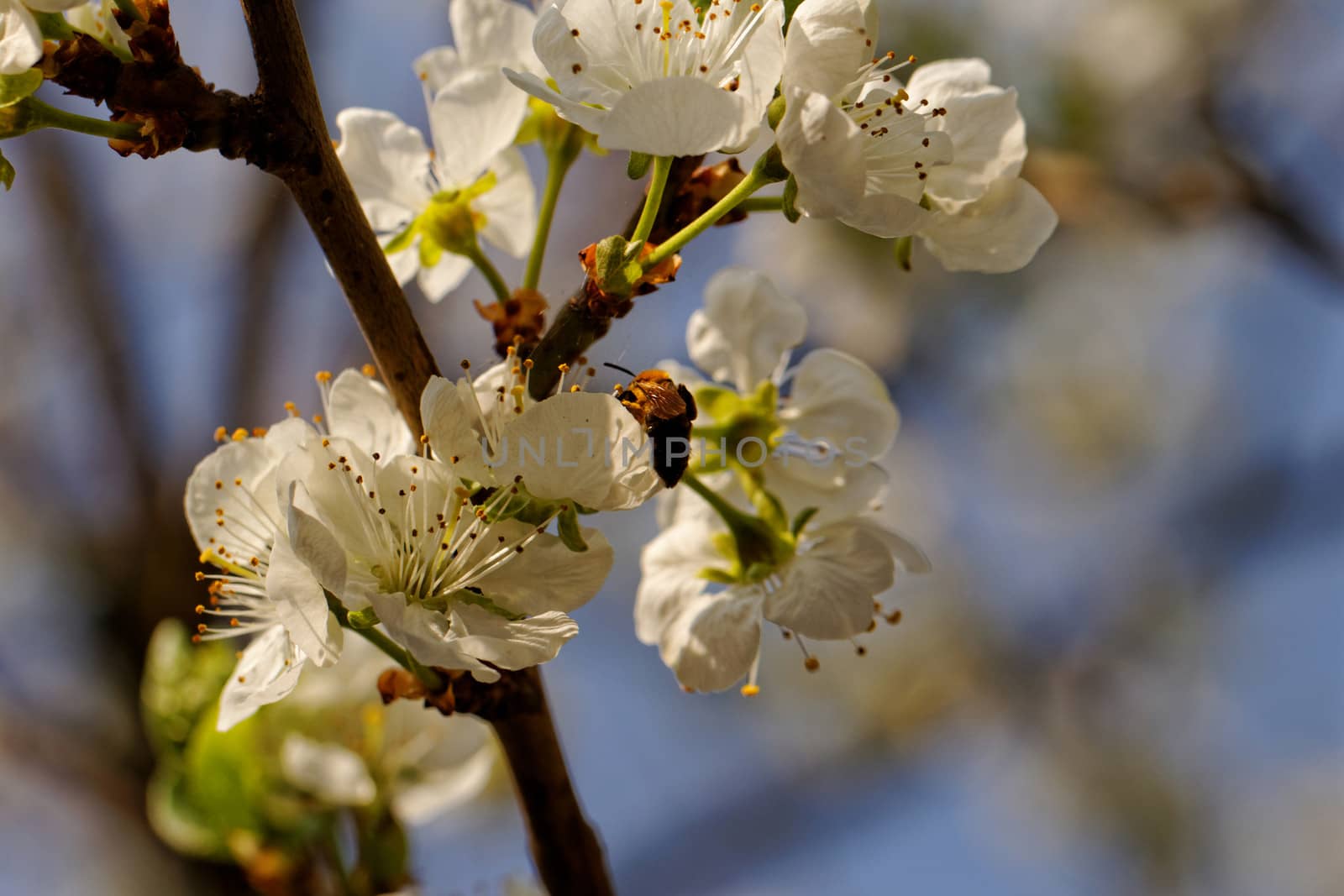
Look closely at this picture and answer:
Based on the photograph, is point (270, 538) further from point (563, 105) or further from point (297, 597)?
point (563, 105)

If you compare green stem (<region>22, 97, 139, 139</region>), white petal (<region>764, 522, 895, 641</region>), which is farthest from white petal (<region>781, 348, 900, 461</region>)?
green stem (<region>22, 97, 139, 139</region>)

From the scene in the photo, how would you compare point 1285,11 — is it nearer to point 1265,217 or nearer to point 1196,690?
point 1265,217

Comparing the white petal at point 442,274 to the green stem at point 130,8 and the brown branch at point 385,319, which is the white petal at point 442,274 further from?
the green stem at point 130,8

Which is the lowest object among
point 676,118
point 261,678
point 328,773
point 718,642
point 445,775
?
point 445,775

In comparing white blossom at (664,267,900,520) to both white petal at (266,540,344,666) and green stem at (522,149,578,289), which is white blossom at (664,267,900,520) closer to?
green stem at (522,149,578,289)

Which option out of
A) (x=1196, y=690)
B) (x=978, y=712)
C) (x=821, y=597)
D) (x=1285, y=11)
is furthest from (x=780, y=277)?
(x=821, y=597)

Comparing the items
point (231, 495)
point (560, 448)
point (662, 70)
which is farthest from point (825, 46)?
point (231, 495)
